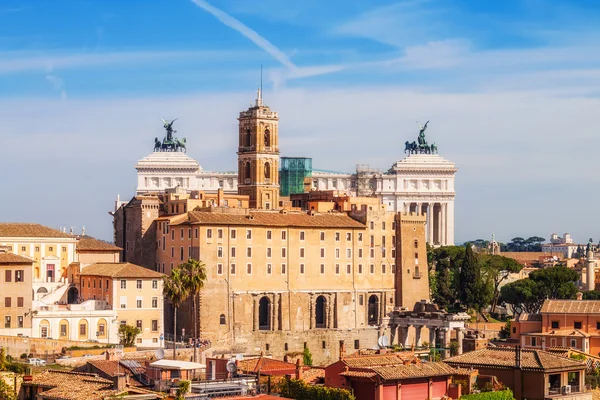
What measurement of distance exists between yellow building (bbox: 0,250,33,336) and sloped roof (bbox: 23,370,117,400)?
37303mm

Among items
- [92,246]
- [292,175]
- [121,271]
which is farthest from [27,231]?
[292,175]

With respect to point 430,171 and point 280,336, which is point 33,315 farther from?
point 430,171

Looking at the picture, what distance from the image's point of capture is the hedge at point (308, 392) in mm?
46438

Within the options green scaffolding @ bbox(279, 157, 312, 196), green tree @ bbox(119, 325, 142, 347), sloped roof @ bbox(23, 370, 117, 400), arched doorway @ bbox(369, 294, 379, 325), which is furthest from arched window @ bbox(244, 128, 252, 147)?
sloped roof @ bbox(23, 370, 117, 400)

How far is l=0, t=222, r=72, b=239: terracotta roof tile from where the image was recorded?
97562mm

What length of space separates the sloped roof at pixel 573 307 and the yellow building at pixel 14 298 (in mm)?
31486

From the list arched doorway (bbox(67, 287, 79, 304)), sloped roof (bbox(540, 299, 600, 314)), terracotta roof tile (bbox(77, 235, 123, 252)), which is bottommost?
sloped roof (bbox(540, 299, 600, 314))

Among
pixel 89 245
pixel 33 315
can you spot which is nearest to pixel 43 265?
pixel 89 245

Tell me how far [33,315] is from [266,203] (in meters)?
31.3

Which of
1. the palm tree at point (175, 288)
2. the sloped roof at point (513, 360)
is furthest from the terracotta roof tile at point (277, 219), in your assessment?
the sloped roof at point (513, 360)

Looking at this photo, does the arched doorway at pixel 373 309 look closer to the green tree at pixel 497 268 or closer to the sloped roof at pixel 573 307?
the green tree at pixel 497 268

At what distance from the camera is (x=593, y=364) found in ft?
218

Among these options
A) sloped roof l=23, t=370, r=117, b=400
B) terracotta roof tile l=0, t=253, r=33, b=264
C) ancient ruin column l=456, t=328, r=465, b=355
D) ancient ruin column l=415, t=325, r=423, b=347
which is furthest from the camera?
ancient ruin column l=415, t=325, r=423, b=347

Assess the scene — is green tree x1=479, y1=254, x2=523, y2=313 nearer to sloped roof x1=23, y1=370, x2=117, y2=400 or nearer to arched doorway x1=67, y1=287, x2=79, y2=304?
arched doorway x1=67, y1=287, x2=79, y2=304
